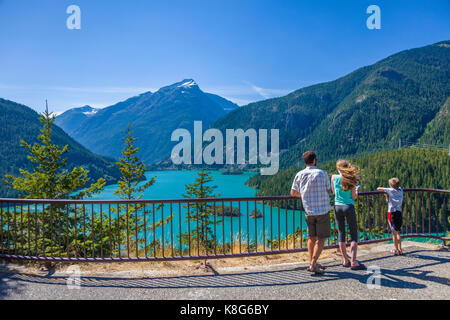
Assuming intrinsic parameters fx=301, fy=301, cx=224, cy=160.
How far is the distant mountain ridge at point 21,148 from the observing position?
141m

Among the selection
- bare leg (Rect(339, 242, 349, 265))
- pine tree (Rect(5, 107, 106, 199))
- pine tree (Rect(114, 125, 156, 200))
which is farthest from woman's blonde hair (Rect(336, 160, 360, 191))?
pine tree (Rect(114, 125, 156, 200))

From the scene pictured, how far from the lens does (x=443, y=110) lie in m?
193

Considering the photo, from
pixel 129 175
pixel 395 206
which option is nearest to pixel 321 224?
pixel 395 206

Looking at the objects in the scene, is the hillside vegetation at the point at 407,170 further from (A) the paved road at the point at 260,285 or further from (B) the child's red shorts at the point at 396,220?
(A) the paved road at the point at 260,285

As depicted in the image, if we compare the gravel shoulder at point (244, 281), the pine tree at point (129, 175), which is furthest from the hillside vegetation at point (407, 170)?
the gravel shoulder at point (244, 281)

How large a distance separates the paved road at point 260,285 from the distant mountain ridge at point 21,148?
5568 inches

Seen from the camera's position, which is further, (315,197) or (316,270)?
(316,270)

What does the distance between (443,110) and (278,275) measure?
237 meters

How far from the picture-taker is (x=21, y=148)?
5856 inches

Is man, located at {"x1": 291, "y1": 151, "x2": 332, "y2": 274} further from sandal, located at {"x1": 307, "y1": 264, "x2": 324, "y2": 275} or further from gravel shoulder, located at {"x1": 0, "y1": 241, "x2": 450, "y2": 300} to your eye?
gravel shoulder, located at {"x1": 0, "y1": 241, "x2": 450, "y2": 300}

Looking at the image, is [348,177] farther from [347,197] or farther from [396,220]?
[396,220]

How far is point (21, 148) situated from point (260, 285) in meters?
176
